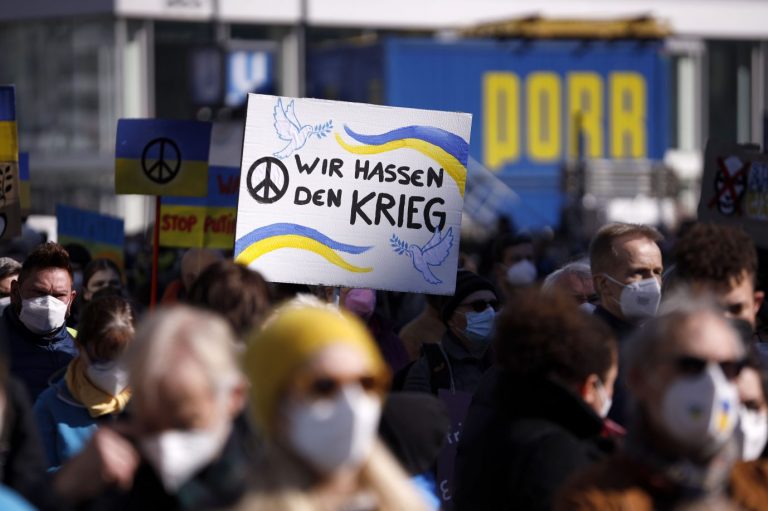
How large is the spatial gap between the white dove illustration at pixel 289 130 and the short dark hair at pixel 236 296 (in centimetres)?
289

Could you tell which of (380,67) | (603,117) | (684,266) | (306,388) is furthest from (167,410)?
(603,117)

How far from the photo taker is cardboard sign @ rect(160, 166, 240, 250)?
10.6 metres

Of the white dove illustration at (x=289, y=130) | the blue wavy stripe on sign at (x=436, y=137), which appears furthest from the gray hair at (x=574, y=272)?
the white dove illustration at (x=289, y=130)

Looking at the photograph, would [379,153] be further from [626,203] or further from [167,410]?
[626,203]

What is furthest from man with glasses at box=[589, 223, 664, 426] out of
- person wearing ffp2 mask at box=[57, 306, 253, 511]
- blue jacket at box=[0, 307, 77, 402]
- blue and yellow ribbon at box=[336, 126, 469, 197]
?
person wearing ffp2 mask at box=[57, 306, 253, 511]

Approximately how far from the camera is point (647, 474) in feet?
11.2

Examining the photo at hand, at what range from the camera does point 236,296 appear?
4.20m

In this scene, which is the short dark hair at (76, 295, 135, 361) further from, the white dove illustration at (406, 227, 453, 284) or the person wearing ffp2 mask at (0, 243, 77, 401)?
the white dove illustration at (406, 227, 453, 284)

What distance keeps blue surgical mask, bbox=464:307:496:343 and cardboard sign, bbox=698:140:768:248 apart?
2.54 m

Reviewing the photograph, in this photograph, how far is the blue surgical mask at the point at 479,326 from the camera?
6920 millimetres

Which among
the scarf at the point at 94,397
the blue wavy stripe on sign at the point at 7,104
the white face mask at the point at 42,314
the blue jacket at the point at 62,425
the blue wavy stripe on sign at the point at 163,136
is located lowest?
the blue jacket at the point at 62,425

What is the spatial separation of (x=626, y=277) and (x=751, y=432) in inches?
83.5

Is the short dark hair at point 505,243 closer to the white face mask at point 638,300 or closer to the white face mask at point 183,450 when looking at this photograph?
the white face mask at point 638,300

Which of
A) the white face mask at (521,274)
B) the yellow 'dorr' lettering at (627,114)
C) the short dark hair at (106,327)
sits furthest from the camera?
the yellow 'dorr' lettering at (627,114)
